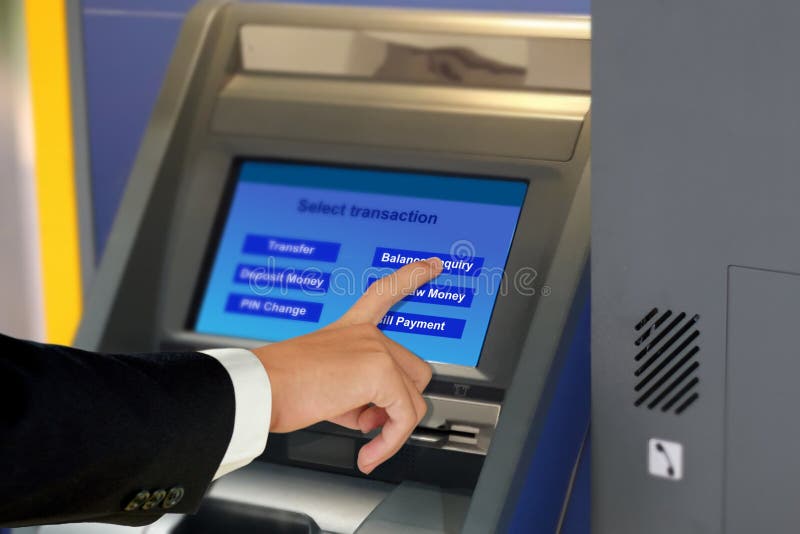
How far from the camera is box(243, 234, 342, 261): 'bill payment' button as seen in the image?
1.98m

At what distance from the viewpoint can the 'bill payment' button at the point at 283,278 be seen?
1.97m

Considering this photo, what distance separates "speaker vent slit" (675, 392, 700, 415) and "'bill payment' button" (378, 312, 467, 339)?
1.67 ft

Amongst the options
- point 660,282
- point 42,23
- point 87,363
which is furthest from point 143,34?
point 660,282

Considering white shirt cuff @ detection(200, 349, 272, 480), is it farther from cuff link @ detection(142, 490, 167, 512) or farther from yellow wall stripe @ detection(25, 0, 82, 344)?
yellow wall stripe @ detection(25, 0, 82, 344)

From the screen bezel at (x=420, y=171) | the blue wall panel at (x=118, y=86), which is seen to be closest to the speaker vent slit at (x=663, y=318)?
the screen bezel at (x=420, y=171)

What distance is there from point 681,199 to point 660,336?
19 cm

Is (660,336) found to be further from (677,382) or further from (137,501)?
(137,501)

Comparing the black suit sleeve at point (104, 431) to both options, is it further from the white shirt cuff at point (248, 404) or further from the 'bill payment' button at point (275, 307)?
the 'bill payment' button at point (275, 307)

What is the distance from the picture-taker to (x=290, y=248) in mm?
2012

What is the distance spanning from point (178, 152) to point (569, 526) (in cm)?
110

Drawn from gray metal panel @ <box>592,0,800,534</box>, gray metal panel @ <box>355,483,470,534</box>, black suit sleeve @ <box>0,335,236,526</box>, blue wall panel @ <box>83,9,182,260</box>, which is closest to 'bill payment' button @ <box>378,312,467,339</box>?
gray metal panel @ <box>355,483,470,534</box>

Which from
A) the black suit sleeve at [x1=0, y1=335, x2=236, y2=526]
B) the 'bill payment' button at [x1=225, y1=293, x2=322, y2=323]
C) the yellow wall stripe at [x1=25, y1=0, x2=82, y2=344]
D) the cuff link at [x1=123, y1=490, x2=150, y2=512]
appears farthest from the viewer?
the yellow wall stripe at [x1=25, y1=0, x2=82, y2=344]

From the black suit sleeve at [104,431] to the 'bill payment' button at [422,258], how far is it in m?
0.57

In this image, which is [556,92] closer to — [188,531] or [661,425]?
[661,425]
